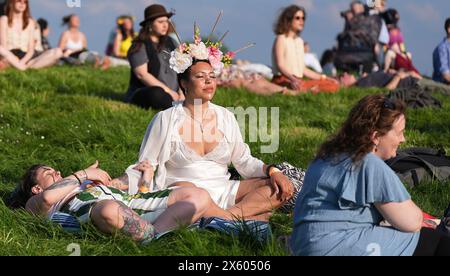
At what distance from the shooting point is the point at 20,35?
12.4 metres

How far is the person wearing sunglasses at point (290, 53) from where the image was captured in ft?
37.4

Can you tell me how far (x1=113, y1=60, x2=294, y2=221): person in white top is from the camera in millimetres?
6051

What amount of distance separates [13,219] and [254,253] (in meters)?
1.65

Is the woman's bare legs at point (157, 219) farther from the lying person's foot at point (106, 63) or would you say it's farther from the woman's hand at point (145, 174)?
the lying person's foot at point (106, 63)

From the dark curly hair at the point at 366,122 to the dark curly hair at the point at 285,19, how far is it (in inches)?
278

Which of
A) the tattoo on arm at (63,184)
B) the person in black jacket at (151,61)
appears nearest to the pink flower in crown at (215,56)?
the tattoo on arm at (63,184)

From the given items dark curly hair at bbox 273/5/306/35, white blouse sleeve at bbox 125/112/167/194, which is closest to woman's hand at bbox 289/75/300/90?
dark curly hair at bbox 273/5/306/35

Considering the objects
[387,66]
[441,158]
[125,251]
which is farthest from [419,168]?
[387,66]

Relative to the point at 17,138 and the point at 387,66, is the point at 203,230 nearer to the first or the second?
the point at 17,138

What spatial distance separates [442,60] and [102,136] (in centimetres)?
638

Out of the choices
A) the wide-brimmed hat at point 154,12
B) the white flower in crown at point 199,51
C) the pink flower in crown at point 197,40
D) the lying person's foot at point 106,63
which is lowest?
the lying person's foot at point 106,63

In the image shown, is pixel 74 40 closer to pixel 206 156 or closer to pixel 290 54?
pixel 290 54

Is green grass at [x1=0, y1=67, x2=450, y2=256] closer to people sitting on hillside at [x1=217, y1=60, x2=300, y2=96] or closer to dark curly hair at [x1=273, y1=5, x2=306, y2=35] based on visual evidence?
people sitting on hillside at [x1=217, y1=60, x2=300, y2=96]

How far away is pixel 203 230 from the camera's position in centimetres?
521
